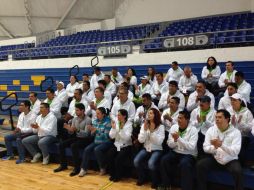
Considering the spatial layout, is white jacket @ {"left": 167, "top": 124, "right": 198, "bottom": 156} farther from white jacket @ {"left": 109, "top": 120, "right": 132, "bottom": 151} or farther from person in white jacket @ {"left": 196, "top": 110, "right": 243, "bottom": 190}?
white jacket @ {"left": 109, "top": 120, "right": 132, "bottom": 151}

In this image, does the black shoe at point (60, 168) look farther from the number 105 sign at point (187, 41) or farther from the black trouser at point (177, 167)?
the number 105 sign at point (187, 41)

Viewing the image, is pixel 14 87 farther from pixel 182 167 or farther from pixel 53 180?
Answer: pixel 182 167

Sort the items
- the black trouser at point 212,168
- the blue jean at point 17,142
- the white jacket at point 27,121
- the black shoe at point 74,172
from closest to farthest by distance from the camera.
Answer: the black trouser at point 212,168, the black shoe at point 74,172, the blue jean at point 17,142, the white jacket at point 27,121

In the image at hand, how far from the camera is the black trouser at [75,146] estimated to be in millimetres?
5629

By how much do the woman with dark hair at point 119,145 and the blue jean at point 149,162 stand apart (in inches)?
13.4

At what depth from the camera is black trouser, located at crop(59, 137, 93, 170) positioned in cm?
563

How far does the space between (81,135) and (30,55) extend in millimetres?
8763

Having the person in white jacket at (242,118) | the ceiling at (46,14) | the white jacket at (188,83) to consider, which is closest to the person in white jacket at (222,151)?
the person in white jacket at (242,118)

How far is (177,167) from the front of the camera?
455 cm

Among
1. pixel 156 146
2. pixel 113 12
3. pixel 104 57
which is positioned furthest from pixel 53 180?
pixel 113 12

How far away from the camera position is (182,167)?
4.28m

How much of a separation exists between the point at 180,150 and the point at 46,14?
14851 mm

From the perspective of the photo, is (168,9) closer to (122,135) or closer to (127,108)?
(127,108)

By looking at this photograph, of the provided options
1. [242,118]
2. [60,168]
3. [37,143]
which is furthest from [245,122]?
[37,143]
